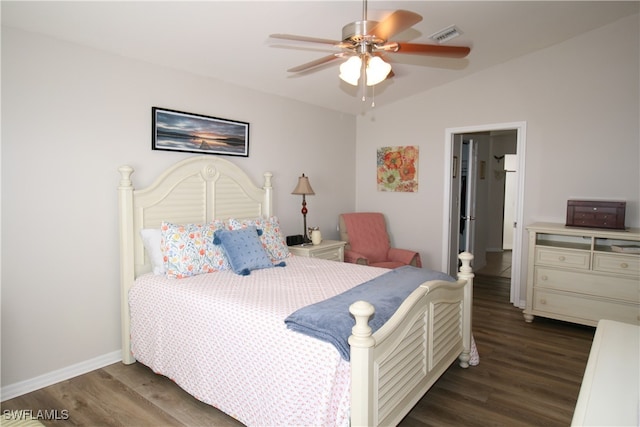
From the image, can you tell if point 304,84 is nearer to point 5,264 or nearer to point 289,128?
point 289,128

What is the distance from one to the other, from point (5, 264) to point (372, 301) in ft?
7.39

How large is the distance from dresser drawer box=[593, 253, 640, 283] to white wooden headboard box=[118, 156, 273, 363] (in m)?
3.09

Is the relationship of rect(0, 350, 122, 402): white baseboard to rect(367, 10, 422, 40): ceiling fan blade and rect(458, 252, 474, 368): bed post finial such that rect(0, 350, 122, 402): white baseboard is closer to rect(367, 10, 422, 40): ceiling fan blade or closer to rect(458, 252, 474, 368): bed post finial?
rect(458, 252, 474, 368): bed post finial

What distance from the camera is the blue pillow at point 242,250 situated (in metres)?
2.94

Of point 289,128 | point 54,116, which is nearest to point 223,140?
point 289,128

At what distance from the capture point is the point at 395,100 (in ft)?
16.3

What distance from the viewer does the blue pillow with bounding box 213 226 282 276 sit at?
294cm

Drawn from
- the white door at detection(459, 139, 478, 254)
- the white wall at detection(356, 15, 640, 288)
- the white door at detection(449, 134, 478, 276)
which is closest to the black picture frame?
the white wall at detection(356, 15, 640, 288)

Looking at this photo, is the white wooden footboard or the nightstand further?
the nightstand

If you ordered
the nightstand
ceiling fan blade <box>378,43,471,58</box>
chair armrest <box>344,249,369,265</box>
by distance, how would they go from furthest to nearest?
chair armrest <box>344,249,369,265</box>
the nightstand
ceiling fan blade <box>378,43,471,58</box>

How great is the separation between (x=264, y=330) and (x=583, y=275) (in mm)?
3159

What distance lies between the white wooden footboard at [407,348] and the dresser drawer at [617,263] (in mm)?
1565

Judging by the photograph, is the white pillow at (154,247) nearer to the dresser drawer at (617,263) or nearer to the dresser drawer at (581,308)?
the dresser drawer at (581,308)

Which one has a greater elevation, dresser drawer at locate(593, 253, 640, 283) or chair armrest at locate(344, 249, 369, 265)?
dresser drawer at locate(593, 253, 640, 283)
